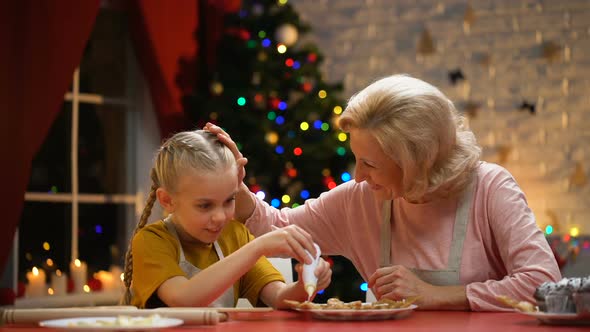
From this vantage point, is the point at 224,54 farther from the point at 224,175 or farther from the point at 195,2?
the point at 224,175

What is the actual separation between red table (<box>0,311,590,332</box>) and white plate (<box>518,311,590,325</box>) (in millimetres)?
14

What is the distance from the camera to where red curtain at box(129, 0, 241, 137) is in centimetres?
475

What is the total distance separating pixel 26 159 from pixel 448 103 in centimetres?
225

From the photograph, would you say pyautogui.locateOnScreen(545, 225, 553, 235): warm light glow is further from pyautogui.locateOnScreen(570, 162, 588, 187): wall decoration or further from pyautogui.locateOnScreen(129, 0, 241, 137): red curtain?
pyautogui.locateOnScreen(129, 0, 241, 137): red curtain

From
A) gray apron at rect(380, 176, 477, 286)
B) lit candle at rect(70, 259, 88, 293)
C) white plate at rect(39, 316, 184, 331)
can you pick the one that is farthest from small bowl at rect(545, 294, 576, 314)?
lit candle at rect(70, 259, 88, 293)

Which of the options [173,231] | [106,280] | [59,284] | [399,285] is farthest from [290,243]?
[106,280]

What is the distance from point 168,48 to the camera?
484 centimetres

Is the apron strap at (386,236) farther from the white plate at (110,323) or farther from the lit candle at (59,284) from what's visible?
the lit candle at (59,284)

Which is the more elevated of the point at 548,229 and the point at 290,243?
the point at 290,243

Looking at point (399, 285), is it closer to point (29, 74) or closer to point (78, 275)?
point (29, 74)

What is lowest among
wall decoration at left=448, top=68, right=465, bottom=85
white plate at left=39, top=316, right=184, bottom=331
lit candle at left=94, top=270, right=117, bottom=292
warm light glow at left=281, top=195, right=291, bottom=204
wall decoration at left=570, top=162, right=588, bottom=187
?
lit candle at left=94, top=270, right=117, bottom=292

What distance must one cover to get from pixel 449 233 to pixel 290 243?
0.62m

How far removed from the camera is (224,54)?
16.4 feet

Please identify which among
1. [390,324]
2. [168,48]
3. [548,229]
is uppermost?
[168,48]
